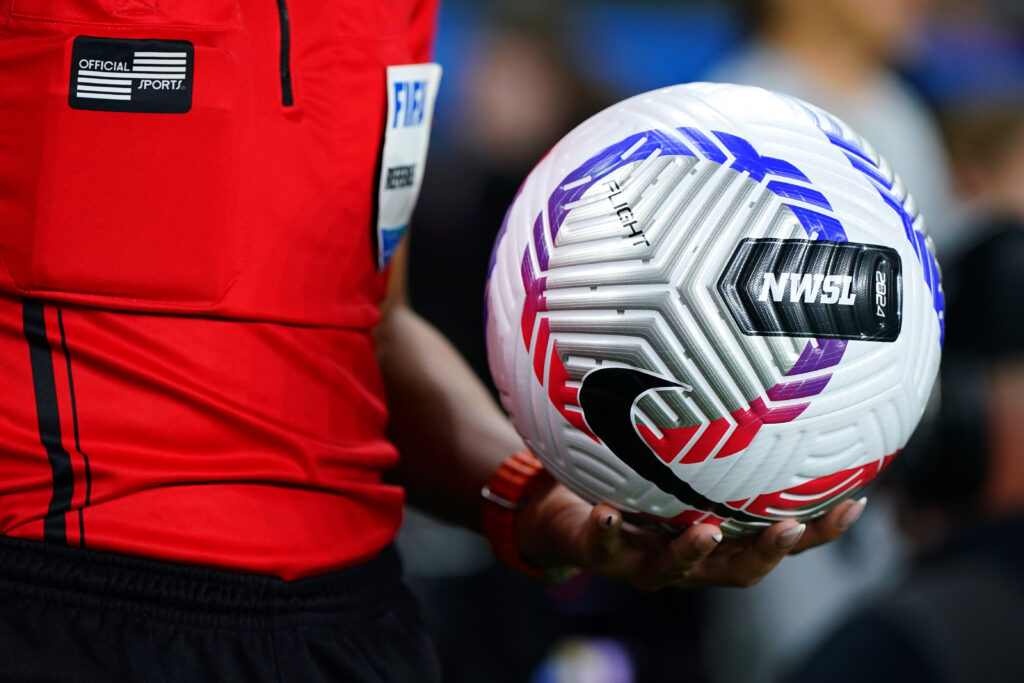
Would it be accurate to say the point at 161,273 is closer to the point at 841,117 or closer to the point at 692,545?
the point at 692,545

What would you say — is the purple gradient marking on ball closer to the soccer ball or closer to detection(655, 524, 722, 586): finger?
the soccer ball

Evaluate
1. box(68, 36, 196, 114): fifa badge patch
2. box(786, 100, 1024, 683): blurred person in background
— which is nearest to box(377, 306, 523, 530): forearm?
box(68, 36, 196, 114): fifa badge patch

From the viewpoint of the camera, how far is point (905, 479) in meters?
2.70

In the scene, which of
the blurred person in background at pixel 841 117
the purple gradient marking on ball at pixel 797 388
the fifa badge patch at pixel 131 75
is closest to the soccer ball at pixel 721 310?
the purple gradient marking on ball at pixel 797 388

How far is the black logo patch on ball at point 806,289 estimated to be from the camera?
1.19 m

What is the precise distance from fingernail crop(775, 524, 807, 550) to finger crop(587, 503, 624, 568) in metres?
0.18

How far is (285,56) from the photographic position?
4.20 feet

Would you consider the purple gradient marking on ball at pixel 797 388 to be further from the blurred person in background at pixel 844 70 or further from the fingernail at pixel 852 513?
the blurred person in background at pixel 844 70

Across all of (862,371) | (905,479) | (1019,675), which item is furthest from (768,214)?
(905,479)

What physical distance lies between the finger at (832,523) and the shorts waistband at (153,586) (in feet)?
1.90

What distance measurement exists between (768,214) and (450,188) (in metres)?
2.45

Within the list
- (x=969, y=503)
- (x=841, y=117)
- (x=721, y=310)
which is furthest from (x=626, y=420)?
(x=841, y=117)

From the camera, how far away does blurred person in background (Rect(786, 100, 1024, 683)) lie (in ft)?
6.56

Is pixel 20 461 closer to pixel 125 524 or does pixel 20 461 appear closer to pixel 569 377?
pixel 125 524
